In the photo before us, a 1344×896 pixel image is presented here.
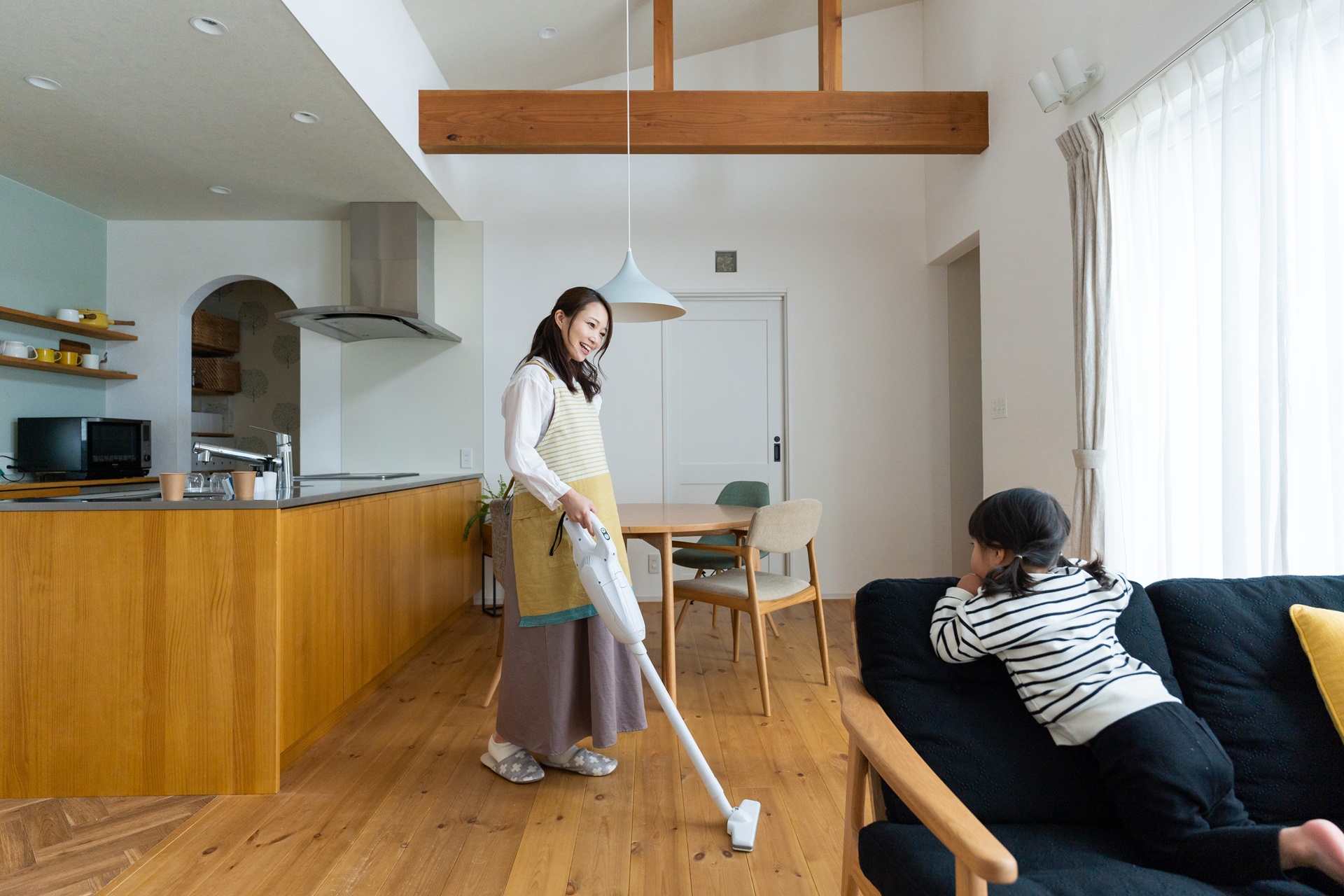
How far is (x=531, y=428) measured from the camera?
193cm

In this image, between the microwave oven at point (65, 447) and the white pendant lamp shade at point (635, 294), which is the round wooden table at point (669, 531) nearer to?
the white pendant lamp shade at point (635, 294)

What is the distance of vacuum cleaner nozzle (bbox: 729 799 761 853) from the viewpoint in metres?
1.70

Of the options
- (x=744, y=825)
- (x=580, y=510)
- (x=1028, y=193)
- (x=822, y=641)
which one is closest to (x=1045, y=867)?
(x=744, y=825)

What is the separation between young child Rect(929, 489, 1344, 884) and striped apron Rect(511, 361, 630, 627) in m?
1.04

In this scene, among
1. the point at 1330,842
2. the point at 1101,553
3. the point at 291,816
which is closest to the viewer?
the point at 1330,842

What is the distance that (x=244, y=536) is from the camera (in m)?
1.98

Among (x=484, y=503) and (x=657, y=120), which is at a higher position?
(x=657, y=120)

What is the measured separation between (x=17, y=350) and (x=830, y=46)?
14.0 feet

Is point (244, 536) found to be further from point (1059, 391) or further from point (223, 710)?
point (1059, 391)

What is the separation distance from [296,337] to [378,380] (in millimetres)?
2223

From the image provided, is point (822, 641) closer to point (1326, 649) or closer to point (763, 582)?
point (763, 582)

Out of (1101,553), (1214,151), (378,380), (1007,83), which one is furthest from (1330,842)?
(378,380)

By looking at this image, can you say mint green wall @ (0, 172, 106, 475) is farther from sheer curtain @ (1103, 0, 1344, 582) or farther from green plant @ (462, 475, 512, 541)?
sheer curtain @ (1103, 0, 1344, 582)

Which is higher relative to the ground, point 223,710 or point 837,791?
point 223,710
